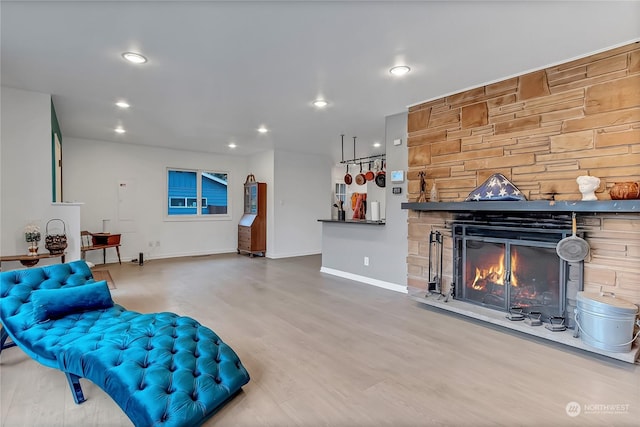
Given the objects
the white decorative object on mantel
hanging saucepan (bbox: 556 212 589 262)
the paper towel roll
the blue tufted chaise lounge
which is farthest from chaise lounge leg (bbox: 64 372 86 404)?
the paper towel roll

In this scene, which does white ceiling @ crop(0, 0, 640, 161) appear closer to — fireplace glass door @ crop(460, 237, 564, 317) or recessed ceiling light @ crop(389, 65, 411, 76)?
recessed ceiling light @ crop(389, 65, 411, 76)

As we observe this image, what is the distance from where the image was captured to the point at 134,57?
291 centimetres

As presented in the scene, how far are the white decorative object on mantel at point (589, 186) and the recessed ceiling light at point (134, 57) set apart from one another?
3.97 metres

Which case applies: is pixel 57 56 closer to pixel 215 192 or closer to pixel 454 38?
pixel 454 38

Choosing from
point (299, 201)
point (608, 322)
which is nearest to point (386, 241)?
point (608, 322)

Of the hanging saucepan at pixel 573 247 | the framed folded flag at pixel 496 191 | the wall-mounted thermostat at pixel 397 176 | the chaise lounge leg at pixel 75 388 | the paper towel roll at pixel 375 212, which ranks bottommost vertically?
the chaise lounge leg at pixel 75 388

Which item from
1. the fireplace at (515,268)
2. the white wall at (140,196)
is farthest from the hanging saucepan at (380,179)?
the white wall at (140,196)

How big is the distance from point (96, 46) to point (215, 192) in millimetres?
5613

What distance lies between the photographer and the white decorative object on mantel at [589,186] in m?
2.74

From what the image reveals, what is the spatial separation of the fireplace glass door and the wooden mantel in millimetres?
409

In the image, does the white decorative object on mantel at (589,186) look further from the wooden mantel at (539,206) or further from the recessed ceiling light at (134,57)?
the recessed ceiling light at (134,57)

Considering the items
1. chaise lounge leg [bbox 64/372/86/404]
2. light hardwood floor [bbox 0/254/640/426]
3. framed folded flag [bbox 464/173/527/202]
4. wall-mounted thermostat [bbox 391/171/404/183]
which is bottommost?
light hardwood floor [bbox 0/254/640/426]

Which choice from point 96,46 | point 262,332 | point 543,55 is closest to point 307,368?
point 262,332

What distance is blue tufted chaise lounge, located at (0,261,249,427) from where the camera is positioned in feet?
5.55
